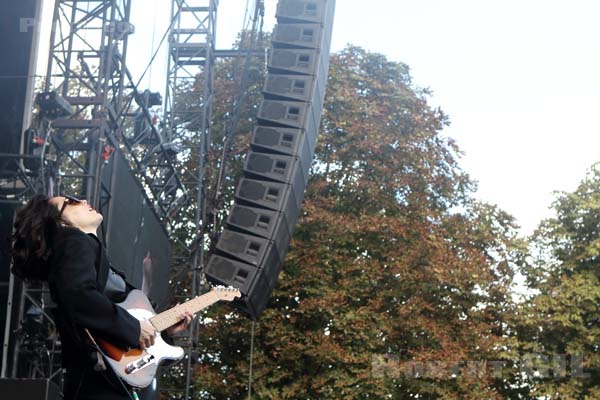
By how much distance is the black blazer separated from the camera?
10.6ft

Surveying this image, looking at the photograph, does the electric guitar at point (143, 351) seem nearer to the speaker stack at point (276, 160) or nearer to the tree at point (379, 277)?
the speaker stack at point (276, 160)

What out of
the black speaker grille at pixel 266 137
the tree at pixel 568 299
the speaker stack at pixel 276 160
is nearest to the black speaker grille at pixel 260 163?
the speaker stack at pixel 276 160

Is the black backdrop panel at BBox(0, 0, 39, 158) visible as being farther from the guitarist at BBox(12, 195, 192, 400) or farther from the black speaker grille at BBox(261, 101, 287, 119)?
the guitarist at BBox(12, 195, 192, 400)

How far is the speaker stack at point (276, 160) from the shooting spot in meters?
12.2

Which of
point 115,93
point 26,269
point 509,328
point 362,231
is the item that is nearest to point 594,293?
point 509,328

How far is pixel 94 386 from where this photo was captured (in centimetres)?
332

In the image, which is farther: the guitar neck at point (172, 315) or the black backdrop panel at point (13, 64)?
the black backdrop panel at point (13, 64)

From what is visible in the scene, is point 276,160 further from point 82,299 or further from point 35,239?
point 82,299

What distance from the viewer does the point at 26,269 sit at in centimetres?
344

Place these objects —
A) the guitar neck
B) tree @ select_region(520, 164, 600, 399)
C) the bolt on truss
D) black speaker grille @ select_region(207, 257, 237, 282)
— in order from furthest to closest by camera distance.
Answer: tree @ select_region(520, 164, 600, 399) < the bolt on truss < black speaker grille @ select_region(207, 257, 237, 282) < the guitar neck

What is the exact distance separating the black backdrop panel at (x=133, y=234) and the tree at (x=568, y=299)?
10.7 m

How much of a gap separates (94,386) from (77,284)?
377 mm

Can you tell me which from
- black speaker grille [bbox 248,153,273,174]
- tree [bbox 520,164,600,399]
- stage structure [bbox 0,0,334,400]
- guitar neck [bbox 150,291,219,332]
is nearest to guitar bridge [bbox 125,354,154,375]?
guitar neck [bbox 150,291,219,332]

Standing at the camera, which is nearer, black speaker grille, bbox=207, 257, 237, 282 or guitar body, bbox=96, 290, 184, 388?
guitar body, bbox=96, 290, 184, 388
